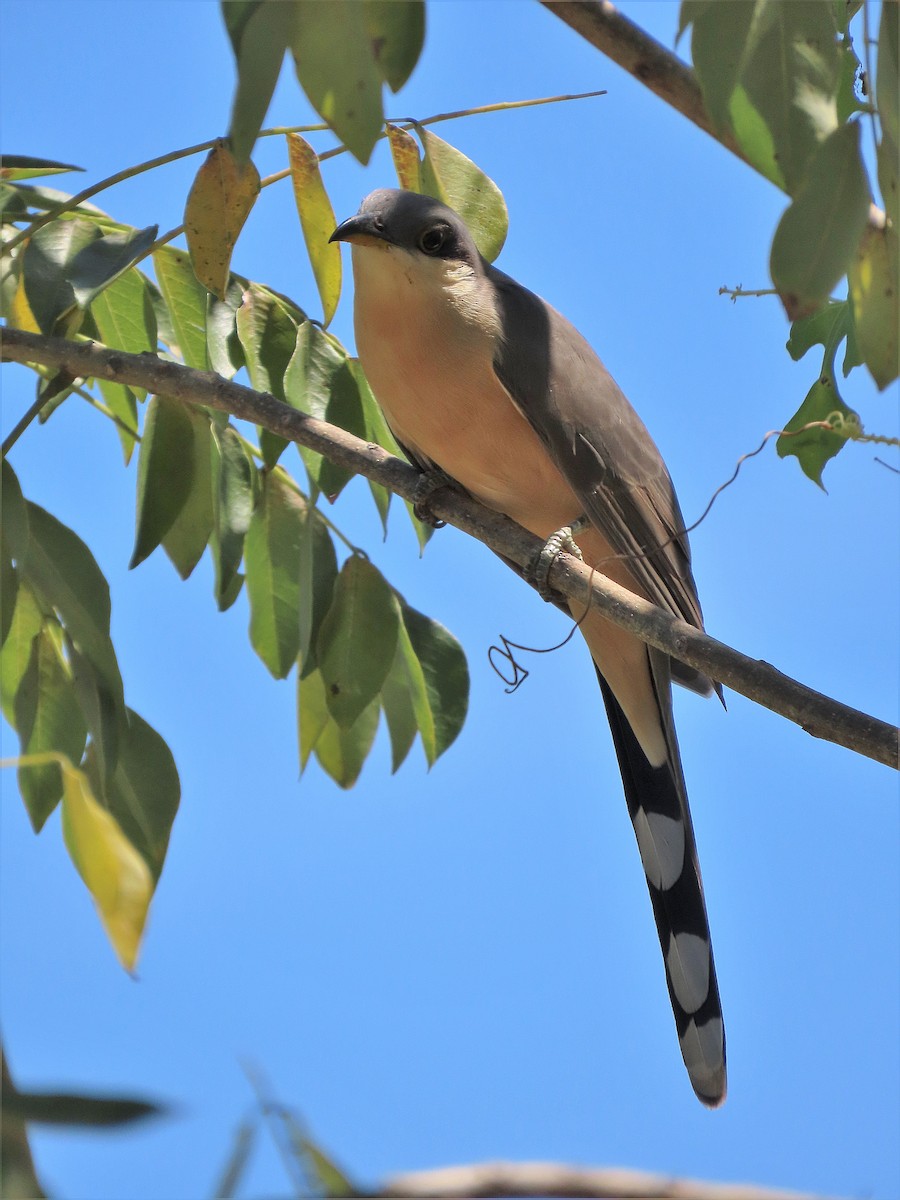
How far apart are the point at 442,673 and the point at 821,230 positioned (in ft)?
4.79

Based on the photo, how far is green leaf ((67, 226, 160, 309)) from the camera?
79.8 inches

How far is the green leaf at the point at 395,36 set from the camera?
135cm

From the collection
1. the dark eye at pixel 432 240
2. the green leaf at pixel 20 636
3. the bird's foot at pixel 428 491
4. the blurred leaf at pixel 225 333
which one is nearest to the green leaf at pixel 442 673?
the bird's foot at pixel 428 491

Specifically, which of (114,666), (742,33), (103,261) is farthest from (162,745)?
(742,33)

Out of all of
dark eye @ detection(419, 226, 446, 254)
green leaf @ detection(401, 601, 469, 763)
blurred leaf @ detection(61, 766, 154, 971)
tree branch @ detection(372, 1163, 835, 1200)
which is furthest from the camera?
dark eye @ detection(419, 226, 446, 254)

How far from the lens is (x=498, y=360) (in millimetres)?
2916

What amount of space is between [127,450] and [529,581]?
3.23 ft

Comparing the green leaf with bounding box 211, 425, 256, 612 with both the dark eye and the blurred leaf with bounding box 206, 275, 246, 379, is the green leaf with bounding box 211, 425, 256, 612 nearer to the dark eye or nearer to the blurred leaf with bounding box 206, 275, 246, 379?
the blurred leaf with bounding box 206, 275, 246, 379

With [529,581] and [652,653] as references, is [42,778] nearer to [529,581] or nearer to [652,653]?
[529,581]

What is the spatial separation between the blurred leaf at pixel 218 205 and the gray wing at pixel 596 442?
93 centimetres

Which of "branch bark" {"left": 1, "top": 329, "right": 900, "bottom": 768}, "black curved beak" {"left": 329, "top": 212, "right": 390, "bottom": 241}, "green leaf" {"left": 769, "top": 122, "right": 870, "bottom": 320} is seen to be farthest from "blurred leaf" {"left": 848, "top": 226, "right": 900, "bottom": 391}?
"black curved beak" {"left": 329, "top": 212, "right": 390, "bottom": 241}

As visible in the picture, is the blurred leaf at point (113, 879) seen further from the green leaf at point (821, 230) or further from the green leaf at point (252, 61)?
the green leaf at point (821, 230)

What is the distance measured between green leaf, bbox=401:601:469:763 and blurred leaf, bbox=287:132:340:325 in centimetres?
67

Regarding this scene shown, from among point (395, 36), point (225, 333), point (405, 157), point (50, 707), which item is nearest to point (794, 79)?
point (395, 36)
